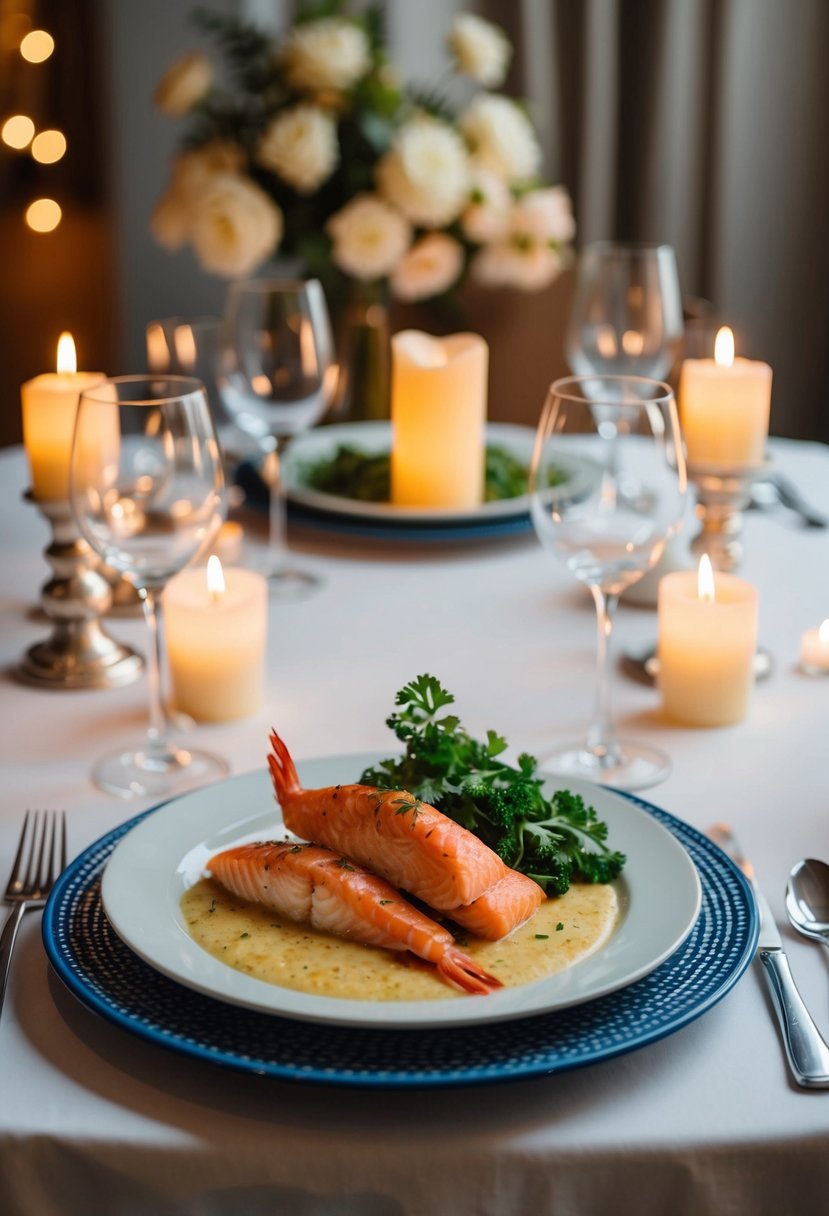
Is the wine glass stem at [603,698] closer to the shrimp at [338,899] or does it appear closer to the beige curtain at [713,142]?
the shrimp at [338,899]

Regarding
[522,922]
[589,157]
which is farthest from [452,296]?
[522,922]

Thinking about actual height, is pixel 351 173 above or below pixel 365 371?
above

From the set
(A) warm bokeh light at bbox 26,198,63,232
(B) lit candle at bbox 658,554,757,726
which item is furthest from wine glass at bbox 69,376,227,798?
(A) warm bokeh light at bbox 26,198,63,232

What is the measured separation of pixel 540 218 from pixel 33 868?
175 centimetres

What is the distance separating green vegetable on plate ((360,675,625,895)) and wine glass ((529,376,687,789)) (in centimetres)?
23

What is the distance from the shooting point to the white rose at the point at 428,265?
2473 mm

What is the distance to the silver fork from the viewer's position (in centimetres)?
99

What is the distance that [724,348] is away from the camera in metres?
1.71

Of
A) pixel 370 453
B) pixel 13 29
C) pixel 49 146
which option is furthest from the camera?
pixel 49 146

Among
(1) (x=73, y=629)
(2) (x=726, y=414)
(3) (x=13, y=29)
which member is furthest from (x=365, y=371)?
(3) (x=13, y=29)

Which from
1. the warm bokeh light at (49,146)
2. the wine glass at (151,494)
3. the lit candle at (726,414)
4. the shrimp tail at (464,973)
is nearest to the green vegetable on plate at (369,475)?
the lit candle at (726,414)

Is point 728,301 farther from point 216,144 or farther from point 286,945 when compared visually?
point 286,945

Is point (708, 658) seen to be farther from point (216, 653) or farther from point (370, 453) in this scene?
point (370, 453)

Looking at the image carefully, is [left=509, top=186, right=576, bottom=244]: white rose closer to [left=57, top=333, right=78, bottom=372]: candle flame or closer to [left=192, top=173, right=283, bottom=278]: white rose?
[left=192, top=173, right=283, bottom=278]: white rose
